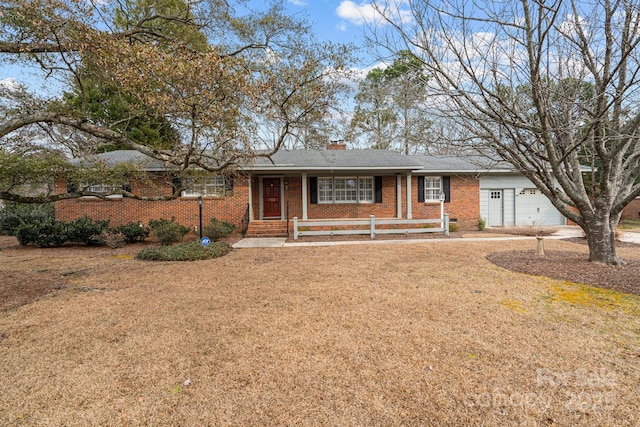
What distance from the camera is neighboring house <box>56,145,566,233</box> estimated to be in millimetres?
13320

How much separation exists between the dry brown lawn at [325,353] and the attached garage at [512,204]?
423 inches

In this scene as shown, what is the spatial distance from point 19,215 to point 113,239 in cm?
523

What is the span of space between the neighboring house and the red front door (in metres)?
0.04

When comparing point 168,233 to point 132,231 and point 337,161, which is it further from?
point 337,161

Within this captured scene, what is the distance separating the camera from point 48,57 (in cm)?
611

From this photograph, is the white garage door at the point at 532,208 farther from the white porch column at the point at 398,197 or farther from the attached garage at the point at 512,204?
the white porch column at the point at 398,197

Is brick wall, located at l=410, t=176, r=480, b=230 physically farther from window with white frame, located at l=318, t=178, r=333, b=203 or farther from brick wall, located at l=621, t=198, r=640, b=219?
brick wall, located at l=621, t=198, r=640, b=219

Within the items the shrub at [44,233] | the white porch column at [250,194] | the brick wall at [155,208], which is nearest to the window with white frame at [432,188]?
the white porch column at [250,194]

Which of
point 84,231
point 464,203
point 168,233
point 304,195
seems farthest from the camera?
point 464,203

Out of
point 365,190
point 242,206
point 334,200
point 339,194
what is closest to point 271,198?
point 242,206

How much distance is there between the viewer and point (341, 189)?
48.1ft

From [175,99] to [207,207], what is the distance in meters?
8.23

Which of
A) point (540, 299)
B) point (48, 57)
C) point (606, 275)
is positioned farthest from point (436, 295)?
point (48, 57)

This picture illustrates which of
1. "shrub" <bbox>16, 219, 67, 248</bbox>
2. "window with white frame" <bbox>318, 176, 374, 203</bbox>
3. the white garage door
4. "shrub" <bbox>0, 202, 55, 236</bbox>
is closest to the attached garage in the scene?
the white garage door
